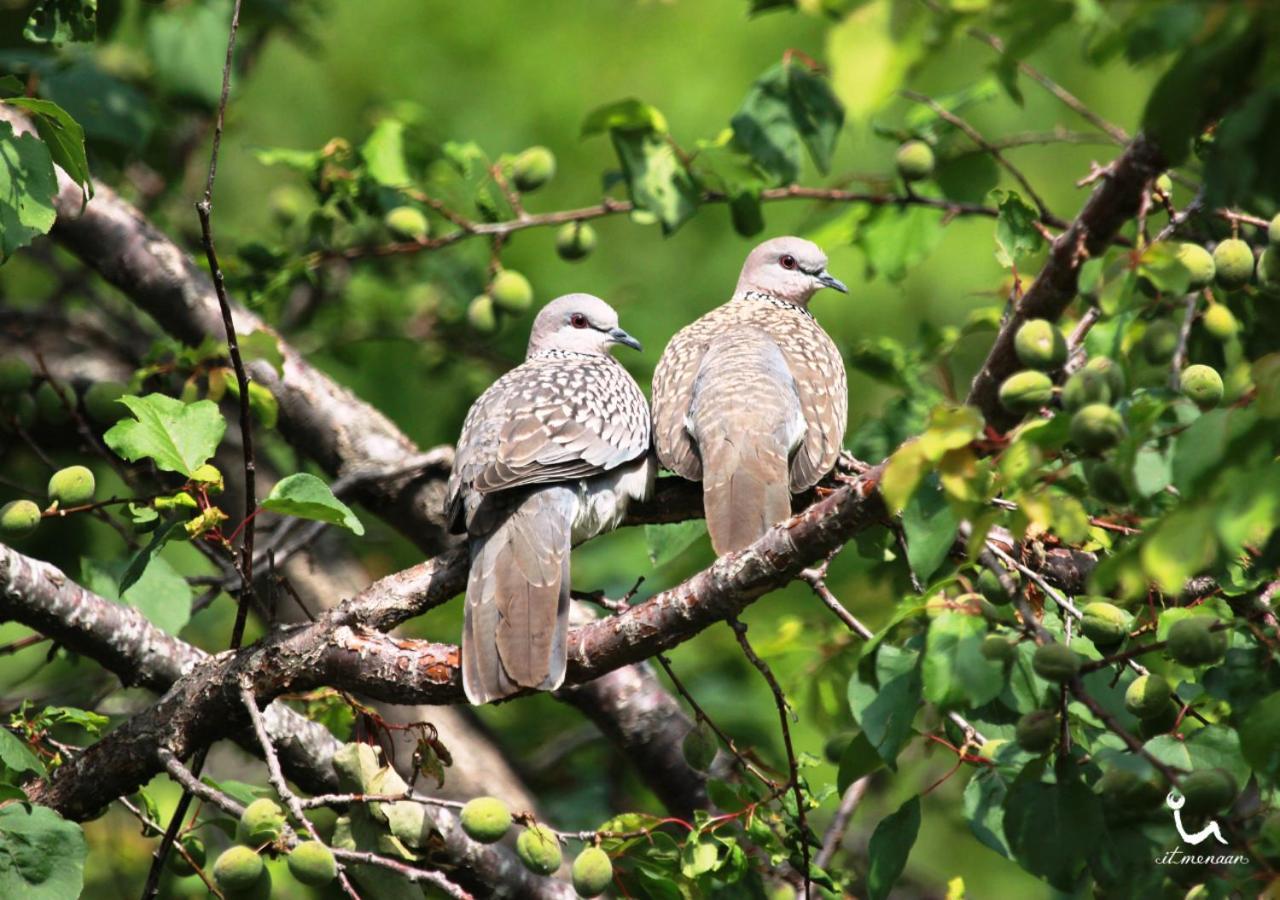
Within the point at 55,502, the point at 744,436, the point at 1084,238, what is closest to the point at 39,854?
the point at 55,502

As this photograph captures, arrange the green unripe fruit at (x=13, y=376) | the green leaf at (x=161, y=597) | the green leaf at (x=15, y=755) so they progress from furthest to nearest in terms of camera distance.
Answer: the green unripe fruit at (x=13, y=376) → the green leaf at (x=161, y=597) → the green leaf at (x=15, y=755)

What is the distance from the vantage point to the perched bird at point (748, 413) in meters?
3.41

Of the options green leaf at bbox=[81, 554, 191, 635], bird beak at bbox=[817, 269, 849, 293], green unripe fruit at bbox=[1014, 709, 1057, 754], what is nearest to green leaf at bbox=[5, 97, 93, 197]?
green leaf at bbox=[81, 554, 191, 635]

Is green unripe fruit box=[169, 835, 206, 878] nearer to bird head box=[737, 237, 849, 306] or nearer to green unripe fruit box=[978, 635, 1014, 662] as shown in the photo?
green unripe fruit box=[978, 635, 1014, 662]

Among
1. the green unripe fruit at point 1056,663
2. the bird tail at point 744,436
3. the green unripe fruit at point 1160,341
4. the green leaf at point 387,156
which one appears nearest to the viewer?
the green unripe fruit at point 1056,663

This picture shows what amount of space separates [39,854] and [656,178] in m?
2.48

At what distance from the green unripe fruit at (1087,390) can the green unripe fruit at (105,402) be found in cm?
292

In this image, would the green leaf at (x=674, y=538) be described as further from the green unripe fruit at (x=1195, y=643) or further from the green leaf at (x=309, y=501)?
the green unripe fruit at (x=1195, y=643)

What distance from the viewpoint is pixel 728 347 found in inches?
160

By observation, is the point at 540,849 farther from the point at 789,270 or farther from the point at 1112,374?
the point at 789,270

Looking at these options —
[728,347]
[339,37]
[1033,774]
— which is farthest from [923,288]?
[1033,774]

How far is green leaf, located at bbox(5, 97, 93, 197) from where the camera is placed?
2.69m

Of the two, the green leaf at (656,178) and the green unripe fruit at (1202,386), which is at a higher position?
the green unripe fruit at (1202,386)

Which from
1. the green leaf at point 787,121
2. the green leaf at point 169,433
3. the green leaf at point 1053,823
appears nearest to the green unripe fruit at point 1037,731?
the green leaf at point 1053,823
